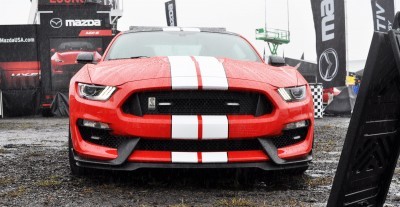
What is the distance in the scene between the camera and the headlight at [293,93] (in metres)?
3.66

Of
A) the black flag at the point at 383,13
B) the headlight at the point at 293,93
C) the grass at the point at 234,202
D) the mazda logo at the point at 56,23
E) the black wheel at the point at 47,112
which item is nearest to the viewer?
the grass at the point at 234,202

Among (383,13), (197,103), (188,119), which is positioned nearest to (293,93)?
(197,103)

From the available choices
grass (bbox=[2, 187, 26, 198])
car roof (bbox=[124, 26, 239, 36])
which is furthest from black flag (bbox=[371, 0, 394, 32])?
grass (bbox=[2, 187, 26, 198])

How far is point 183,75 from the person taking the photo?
11.8ft


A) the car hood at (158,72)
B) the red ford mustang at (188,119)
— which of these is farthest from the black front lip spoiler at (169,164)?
the car hood at (158,72)

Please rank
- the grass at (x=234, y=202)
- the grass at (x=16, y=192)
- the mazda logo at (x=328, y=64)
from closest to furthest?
the grass at (x=234, y=202) < the grass at (x=16, y=192) < the mazda logo at (x=328, y=64)

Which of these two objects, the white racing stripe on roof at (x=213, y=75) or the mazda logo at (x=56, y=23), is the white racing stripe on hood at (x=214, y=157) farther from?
the mazda logo at (x=56, y=23)

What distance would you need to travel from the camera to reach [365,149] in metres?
2.07

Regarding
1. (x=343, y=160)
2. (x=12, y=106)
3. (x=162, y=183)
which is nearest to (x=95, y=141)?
(x=162, y=183)

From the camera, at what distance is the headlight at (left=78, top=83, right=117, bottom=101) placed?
355 cm

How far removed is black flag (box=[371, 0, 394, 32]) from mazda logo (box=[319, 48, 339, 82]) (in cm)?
183

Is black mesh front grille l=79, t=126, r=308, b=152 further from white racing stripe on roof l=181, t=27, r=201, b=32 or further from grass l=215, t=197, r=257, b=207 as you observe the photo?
white racing stripe on roof l=181, t=27, r=201, b=32

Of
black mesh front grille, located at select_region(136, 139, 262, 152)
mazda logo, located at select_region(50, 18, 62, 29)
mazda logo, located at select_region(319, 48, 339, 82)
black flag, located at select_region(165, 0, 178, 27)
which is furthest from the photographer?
black flag, located at select_region(165, 0, 178, 27)

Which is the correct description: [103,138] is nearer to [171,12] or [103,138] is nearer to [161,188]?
[161,188]
